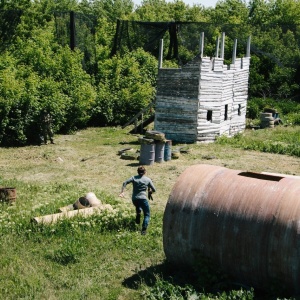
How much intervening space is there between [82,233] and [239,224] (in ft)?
14.8

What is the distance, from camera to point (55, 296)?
32.0 feet

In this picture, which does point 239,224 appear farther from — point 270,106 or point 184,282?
point 270,106

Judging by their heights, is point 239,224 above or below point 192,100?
below

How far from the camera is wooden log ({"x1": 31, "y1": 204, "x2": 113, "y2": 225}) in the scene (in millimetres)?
13215

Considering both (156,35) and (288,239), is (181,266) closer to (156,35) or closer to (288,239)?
(288,239)

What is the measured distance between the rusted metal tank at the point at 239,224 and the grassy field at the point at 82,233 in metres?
0.82

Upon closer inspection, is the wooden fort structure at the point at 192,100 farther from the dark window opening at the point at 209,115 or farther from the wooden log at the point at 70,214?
the wooden log at the point at 70,214

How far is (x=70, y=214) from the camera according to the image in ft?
45.3

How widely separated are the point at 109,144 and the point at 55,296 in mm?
17094

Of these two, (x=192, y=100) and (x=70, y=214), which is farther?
(x=192, y=100)

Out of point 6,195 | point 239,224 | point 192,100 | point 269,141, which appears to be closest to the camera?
point 239,224

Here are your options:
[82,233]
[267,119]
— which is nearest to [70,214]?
[82,233]

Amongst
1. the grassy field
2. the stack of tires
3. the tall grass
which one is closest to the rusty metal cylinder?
the grassy field

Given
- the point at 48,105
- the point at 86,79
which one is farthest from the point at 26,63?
the point at 48,105
